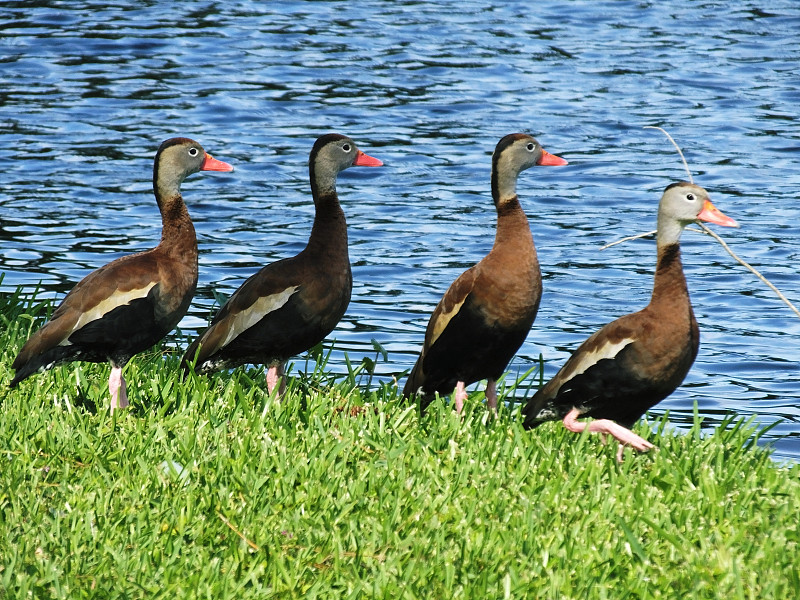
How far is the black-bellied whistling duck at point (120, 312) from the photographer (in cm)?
663

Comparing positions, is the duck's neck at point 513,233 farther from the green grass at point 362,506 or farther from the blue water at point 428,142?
the blue water at point 428,142

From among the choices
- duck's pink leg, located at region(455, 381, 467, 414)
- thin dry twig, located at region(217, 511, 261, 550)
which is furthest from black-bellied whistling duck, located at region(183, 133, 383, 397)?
thin dry twig, located at region(217, 511, 261, 550)

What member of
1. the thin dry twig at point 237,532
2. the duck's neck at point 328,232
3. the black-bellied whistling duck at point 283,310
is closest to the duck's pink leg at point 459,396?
the black-bellied whistling duck at point 283,310

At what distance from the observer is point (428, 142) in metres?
15.9

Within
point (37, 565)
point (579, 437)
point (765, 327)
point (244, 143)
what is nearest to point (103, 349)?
point (37, 565)

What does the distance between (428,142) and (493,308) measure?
944 cm

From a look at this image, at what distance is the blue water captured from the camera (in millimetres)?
10805

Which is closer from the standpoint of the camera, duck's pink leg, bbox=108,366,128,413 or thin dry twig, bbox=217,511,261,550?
thin dry twig, bbox=217,511,261,550

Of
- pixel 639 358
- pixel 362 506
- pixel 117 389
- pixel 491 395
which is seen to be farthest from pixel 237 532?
pixel 491 395

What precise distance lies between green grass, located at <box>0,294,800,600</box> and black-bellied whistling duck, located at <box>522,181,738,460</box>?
17 cm

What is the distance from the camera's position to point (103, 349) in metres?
6.75

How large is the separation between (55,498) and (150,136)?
10.9 meters

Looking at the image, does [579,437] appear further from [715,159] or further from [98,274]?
[715,159]

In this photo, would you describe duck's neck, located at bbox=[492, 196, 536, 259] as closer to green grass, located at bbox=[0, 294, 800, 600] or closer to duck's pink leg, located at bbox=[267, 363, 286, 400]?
green grass, located at bbox=[0, 294, 800, 600]
